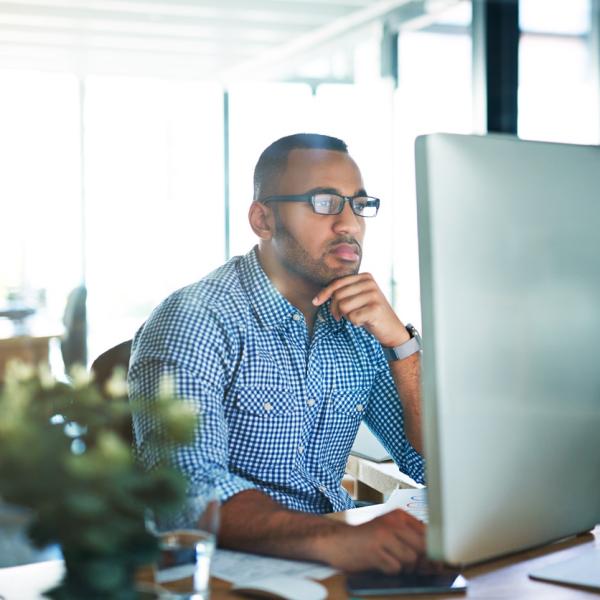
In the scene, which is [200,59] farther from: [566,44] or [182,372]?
[182,372]

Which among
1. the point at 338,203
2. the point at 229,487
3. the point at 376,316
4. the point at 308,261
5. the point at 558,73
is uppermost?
the point at 558,73

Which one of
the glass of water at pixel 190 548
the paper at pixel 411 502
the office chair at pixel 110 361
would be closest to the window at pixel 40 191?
the office chair at pixel 110 361

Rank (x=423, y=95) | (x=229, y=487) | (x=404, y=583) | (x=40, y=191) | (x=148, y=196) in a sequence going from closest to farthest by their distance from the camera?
1. (x=404, y=583)
2. (x=229, y=487)
3. (x=423, y=95)
4. (x=40, y=191)
5. (x=148, y=196)

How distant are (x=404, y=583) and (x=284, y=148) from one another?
3.09 feet

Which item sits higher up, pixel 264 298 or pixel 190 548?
pixel 264 298

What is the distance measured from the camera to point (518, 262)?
2.78 feet

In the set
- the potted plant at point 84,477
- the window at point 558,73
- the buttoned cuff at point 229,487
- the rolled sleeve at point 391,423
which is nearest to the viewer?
the potted plant at point 84,477

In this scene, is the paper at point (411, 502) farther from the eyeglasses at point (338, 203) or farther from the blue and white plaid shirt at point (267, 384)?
the eyeglasses at point (338, 203)

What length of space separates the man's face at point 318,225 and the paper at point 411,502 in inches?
15.9

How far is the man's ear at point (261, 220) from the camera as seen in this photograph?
1.65 m

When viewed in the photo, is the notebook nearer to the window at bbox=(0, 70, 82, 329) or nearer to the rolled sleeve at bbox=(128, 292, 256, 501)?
the rolled sleeve at bbox=(128, 292, 256, 501)

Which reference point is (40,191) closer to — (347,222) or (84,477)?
(347,222)

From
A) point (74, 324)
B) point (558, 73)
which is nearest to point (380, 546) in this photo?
point (558, 73)

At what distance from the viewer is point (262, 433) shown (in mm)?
1400
